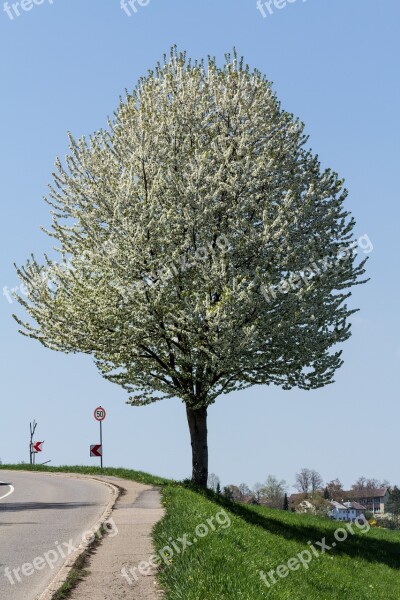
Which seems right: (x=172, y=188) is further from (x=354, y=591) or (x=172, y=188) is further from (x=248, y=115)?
(x=354, y=591)

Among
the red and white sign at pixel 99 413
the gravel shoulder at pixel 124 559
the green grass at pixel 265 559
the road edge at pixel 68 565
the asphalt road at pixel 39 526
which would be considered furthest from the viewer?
the red and white sign at pixel 99 413

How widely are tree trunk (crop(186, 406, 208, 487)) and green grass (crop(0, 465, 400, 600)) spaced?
118cm

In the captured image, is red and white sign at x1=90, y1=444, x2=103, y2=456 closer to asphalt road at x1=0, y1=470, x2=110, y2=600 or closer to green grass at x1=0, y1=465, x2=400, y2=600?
green grass at x1=0, y1=465, x2=400, y2=600

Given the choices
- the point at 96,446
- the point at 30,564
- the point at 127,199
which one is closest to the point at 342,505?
the point at 96,446

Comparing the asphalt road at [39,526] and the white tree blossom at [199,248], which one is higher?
the white tree blossom at [199,248]

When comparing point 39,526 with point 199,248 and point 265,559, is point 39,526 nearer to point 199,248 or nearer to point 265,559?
point 265,559

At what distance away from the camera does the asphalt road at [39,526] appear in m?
12.2

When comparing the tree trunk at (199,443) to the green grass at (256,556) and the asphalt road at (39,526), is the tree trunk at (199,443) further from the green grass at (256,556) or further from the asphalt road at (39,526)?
the asphalt road at (39,526)

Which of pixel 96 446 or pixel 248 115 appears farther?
pixel 96 446

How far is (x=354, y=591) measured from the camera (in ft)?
62.4

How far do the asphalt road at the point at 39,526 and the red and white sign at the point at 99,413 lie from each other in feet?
18.5

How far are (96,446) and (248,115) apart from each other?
18.1 m

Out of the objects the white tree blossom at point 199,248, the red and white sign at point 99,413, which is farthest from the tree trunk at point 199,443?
the red and white sign at point 99,413

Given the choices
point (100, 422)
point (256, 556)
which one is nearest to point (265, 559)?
point (256, 556)
